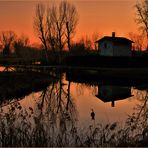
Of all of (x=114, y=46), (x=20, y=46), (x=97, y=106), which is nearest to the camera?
(x=97, y=106)

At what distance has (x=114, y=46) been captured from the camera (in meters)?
62.3

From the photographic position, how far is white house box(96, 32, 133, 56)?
62.4 meters

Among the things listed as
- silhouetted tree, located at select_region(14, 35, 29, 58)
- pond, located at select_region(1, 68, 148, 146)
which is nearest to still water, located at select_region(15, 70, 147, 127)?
pond, located at select_region(1, 68, 148, 146)

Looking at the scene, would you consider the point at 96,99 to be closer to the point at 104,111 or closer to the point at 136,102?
the point at 136,102

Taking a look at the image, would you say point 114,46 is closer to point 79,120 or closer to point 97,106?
point 97,106

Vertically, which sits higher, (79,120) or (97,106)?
(79,120)

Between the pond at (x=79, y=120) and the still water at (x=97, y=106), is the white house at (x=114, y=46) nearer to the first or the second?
the pond at (x=79, y=120)

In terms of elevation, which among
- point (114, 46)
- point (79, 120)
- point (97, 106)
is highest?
point (114, 46)

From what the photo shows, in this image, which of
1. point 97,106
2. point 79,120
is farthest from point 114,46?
point 79,120

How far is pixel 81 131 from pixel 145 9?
186ft

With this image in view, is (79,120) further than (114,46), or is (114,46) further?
(114,46)

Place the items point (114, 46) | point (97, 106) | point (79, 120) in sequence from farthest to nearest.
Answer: point (114, 46), point (97, 106), point (79, 120)

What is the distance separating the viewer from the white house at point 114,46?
205ft

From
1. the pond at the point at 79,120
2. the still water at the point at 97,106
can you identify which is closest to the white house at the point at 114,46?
the pond at the point at 79,120
